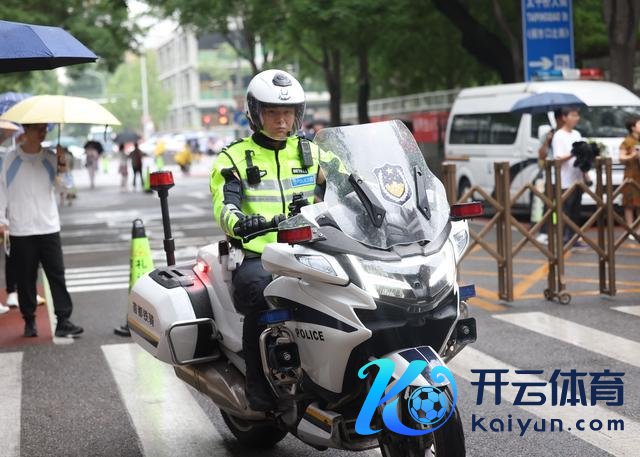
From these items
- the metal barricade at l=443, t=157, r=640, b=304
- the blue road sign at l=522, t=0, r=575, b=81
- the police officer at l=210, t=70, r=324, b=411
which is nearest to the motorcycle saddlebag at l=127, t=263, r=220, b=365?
the police officer at l=210, t=70, r=324, b=411

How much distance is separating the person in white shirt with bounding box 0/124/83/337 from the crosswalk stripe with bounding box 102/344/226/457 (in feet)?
3.52

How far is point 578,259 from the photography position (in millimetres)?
13977

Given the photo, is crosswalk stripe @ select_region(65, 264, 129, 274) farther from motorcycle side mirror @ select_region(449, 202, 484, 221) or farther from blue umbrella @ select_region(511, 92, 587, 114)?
motorcycle side mirror @ select_region(449, 202, 484, 221)

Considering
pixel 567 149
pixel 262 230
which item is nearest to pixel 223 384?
pixel 262 230

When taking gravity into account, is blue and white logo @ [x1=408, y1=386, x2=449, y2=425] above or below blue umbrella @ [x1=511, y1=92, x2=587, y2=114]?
below

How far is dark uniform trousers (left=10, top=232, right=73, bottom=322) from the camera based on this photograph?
9719mm

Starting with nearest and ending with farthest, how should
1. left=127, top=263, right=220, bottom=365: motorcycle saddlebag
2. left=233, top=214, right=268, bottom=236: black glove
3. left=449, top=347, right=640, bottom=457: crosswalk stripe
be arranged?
left=233, top=214, right=268, bottom=236: black glove
left=127, top=263, right=220, bottom=365: motorcycle saddlebag
left=449, top=347, right=640, bottom=457: crosswalk stripe

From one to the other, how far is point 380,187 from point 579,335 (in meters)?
4.77

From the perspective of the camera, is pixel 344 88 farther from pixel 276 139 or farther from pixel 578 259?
pixel 276 139

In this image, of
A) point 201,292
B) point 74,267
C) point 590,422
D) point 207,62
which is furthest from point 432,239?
point 207,62

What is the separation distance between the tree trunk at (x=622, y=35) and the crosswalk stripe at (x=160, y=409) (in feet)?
45.3

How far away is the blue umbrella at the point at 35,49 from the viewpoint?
6.64 meters

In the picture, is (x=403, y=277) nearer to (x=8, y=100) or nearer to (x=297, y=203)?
(x=297, y=203)

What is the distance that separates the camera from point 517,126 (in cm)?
2036
